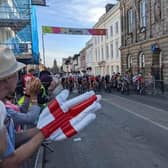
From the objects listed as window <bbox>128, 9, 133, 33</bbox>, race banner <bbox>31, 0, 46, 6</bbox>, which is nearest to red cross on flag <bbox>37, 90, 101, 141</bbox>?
race banner <bbox>31, 0, 46, 6</bbox>

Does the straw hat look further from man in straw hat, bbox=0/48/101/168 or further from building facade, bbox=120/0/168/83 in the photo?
building facade, bbox=120/0/168/83

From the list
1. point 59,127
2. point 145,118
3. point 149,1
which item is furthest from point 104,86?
point 59,127

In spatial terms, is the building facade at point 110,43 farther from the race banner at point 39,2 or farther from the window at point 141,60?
the race banner at point 39,2

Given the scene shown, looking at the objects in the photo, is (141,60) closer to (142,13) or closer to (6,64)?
(142,13)

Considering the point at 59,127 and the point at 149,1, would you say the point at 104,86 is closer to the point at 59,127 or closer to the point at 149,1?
the point at 149,1

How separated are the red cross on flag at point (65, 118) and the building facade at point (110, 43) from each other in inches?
1544

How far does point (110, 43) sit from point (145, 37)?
14643 mm

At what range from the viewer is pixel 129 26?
36.2 metres

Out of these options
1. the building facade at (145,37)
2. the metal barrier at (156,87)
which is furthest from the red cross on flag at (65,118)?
the building facade at (145,37)

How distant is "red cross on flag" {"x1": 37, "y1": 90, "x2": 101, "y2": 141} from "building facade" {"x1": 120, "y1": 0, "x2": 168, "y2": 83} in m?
24.9

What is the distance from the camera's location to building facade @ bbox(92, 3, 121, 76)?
41750 millimetres

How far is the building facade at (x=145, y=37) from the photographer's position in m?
27.0

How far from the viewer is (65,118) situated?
1887mm

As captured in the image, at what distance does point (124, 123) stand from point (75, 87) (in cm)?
2050
